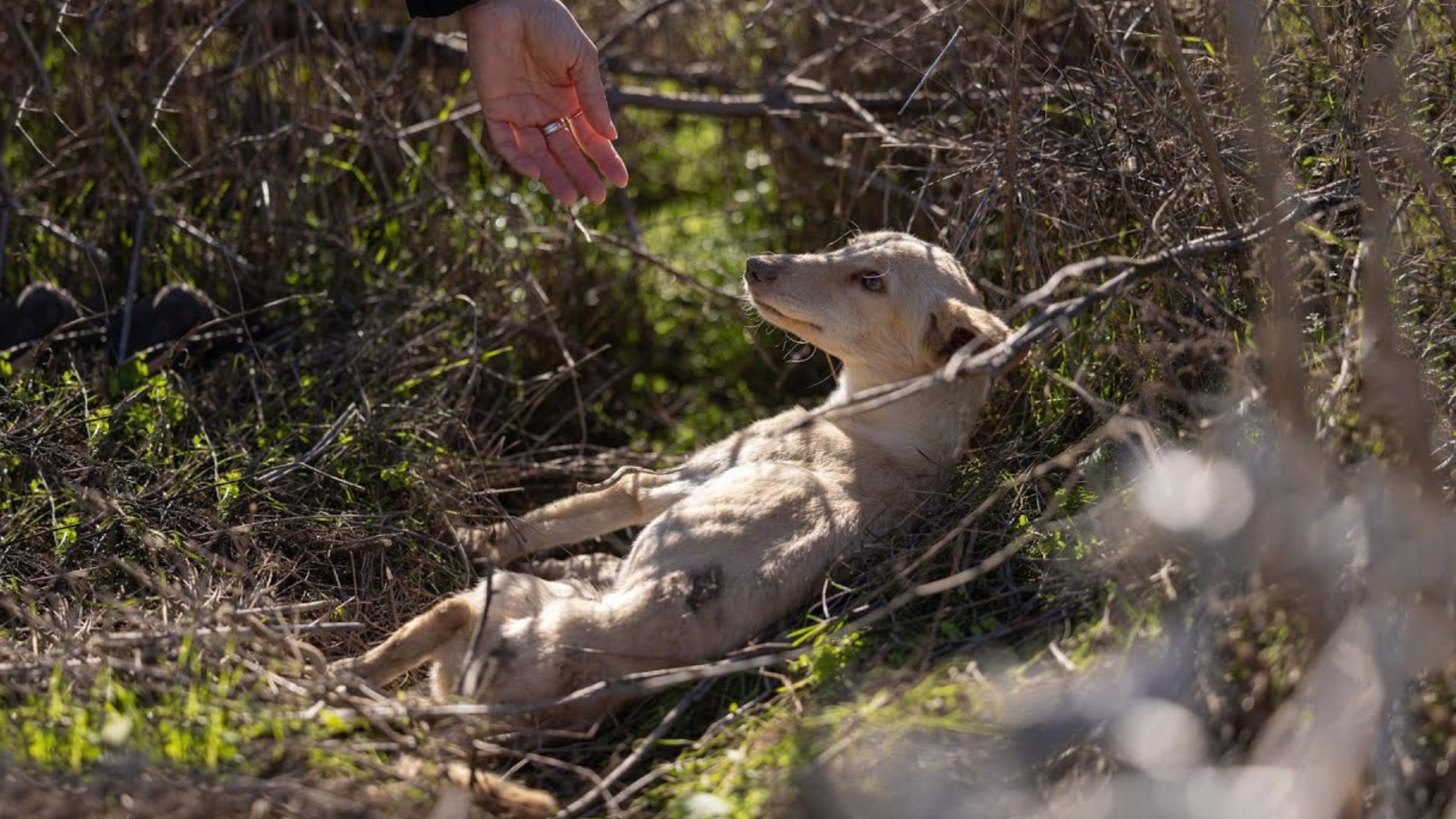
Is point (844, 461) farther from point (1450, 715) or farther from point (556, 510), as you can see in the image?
point (1450, 715)

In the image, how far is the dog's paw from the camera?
14.0 feet

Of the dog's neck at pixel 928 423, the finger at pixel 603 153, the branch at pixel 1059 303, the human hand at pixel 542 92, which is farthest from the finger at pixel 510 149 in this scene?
the branch at pixel 1059 303

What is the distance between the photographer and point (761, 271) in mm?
4293

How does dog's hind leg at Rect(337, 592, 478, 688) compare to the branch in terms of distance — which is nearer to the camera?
the branch

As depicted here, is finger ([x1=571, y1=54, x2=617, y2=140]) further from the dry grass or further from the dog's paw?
the dog's paw

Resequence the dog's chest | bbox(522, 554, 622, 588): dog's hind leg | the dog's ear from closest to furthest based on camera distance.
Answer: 1. the dog's ear
2. the dog's chest
3. bbox(522, 554, 622, 588): dog's hind leg

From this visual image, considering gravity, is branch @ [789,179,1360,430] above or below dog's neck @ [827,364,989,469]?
above

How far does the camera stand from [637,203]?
706 cm

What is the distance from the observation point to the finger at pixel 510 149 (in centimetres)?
453

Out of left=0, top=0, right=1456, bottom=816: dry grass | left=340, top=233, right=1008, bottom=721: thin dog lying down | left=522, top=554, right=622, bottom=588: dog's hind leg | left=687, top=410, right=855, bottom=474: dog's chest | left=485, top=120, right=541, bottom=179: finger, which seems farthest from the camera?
left=485, top=120, right=541, bottom=179: finger

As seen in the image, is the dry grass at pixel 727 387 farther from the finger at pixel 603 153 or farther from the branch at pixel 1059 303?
the finger at pixel 603 153

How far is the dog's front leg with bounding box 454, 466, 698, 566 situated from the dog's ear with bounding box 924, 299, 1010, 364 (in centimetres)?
95

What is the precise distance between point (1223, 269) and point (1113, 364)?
1.65 ft

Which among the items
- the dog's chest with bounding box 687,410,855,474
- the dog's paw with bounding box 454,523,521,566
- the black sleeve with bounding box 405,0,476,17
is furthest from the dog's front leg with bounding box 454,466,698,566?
the black sleeve with bounding box 405,0,476,17
